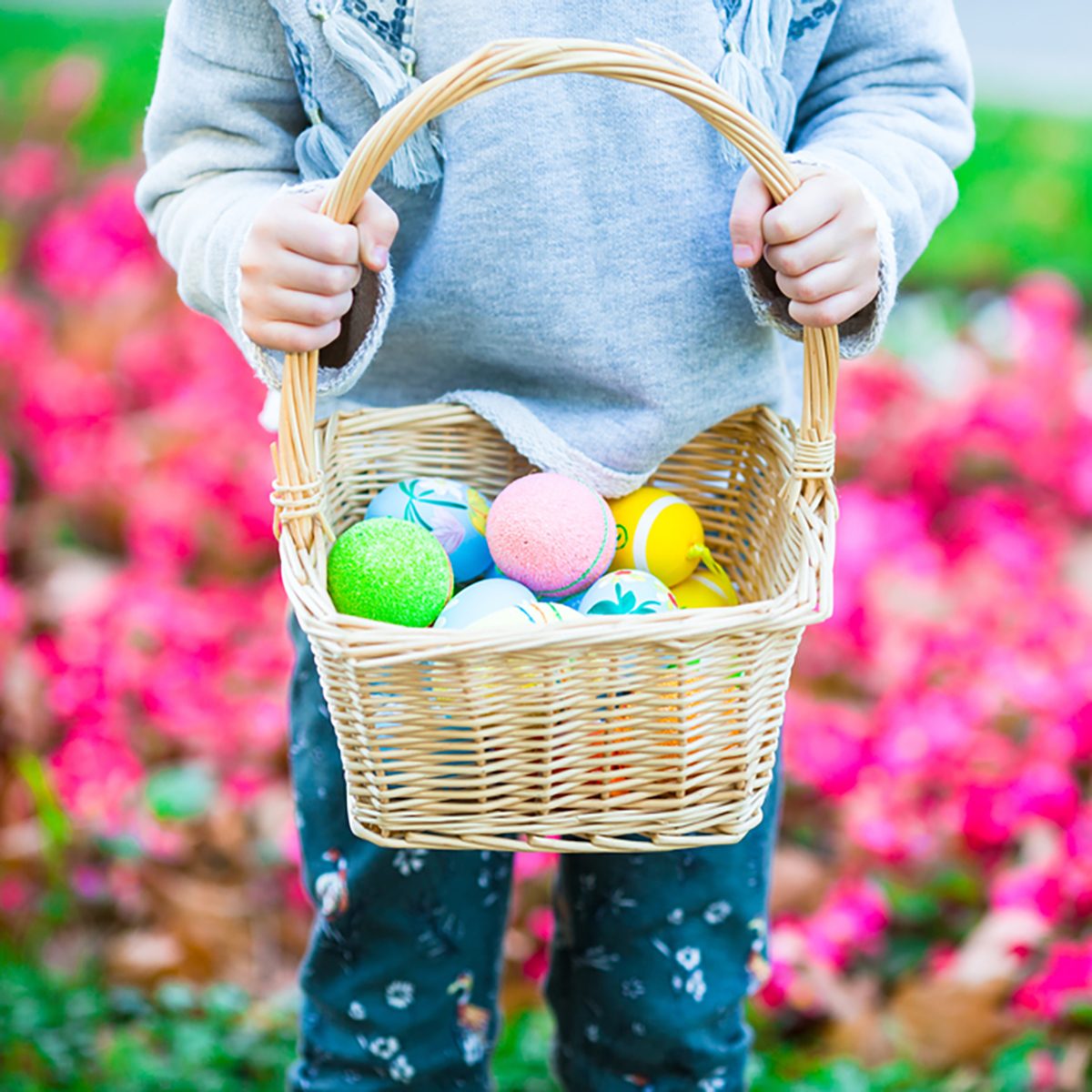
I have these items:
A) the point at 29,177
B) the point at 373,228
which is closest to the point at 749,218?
the point at 373,228

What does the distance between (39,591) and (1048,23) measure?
14.2 ft

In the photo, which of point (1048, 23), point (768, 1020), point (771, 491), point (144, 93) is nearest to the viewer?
point (771, 491)

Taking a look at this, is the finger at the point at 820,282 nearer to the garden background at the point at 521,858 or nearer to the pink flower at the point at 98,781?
the garden background at the point at 521,858

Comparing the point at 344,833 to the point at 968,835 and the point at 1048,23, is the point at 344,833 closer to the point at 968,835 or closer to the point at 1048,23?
the point at 968,835

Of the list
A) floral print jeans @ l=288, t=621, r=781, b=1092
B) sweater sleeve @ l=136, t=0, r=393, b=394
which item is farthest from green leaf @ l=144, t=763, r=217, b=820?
sweater sleeve @ l=136, t=0, r=393, b=394

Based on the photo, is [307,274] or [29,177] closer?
[307,274]

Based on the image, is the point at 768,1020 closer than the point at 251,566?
Yes

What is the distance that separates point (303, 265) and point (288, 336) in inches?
1.9

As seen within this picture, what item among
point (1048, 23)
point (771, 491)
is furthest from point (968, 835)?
point (1048, 23)

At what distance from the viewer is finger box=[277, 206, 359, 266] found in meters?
0.88

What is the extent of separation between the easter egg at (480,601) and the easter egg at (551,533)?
18 millimetres

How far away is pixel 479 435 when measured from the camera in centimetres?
112

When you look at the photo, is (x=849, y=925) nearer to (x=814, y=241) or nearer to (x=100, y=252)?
(x=814, y=241)

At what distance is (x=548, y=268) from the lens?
1003 mm
